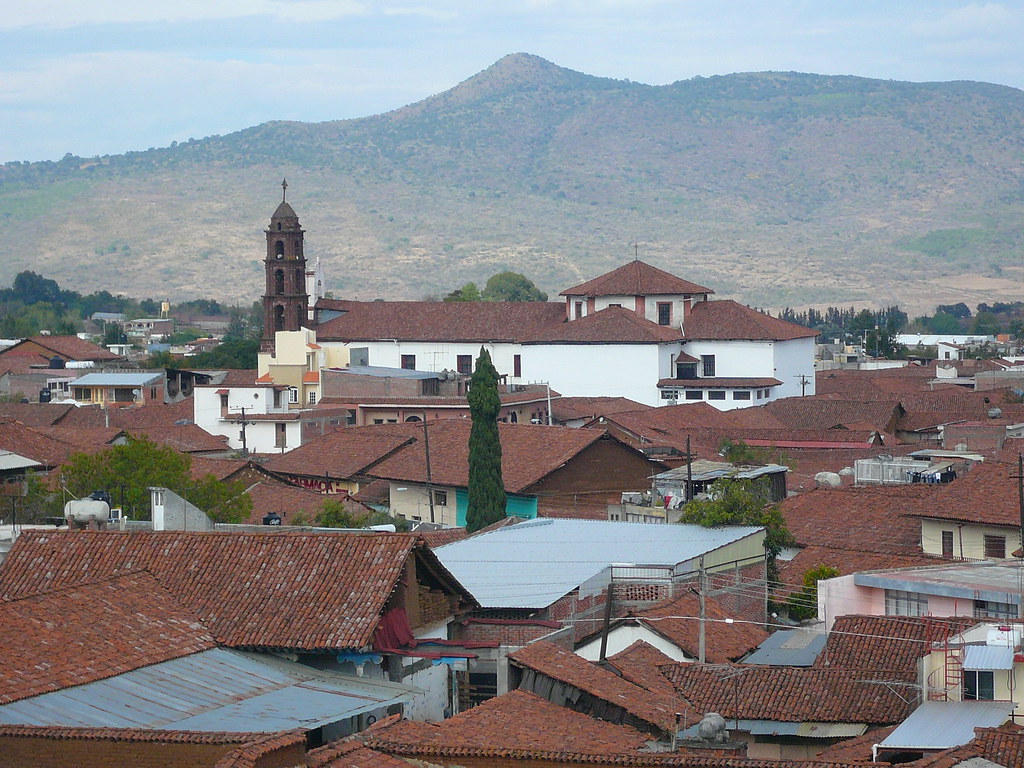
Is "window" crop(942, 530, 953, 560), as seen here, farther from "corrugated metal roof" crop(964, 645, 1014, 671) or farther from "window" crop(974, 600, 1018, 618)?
"corrugated metal roof" crop(964, 645, 1014, 671)

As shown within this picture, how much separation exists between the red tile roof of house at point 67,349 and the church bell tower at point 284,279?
14.2 meters

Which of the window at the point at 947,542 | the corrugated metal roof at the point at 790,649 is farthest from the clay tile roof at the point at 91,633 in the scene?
the window at the point at 947,542

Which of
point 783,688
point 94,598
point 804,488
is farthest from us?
point 804,488

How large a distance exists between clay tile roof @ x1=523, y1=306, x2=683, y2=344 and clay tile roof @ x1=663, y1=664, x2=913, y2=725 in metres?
51.1

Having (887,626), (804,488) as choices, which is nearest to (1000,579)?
(887,626)

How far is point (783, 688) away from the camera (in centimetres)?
1631

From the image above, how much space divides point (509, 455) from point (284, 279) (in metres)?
39.9

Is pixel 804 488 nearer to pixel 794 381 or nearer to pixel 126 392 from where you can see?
pixel 794 381

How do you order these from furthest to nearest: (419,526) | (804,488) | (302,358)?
(302,358), (804,488), (419,526)

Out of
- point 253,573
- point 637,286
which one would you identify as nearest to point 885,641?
point 253,573

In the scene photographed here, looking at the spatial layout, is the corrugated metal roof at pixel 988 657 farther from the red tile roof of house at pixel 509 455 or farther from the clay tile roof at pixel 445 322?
the clay tile roof at pixel 445 322

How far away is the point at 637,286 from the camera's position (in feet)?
241

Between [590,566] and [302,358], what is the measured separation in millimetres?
48546

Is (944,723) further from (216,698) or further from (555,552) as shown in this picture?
(555,552)
